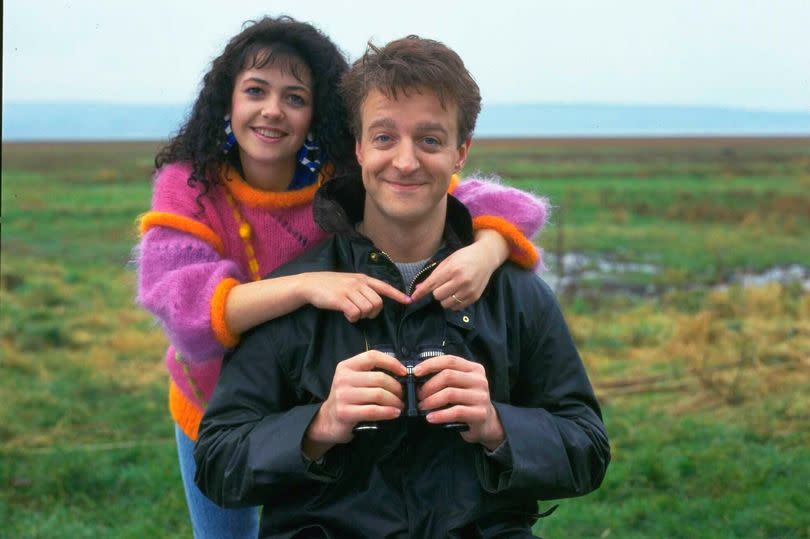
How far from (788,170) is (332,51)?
35.2 metres

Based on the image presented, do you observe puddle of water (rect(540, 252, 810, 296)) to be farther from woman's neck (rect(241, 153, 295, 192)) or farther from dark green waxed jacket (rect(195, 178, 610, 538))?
dark green waxed jacket (rect(195, 178, 610, 538))

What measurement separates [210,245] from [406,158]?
69cm

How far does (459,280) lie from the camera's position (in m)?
2.86

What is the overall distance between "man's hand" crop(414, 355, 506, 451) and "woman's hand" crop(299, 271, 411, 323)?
0.23m

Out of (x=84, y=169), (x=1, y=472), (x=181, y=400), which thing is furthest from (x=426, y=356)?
(x=84, y=169)

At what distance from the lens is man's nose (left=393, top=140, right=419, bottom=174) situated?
2850mm

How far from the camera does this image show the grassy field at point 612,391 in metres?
5.50

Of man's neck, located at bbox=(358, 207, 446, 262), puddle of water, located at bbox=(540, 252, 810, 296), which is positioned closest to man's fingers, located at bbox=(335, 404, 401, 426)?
man's neck, located at bbox=(358, 207, 446, 262)

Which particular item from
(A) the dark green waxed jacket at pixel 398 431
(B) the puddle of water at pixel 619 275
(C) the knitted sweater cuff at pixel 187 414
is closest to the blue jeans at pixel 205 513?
(C) the knitted sweater cuff at pixel 187 414

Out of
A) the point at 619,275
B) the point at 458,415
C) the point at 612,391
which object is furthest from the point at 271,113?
the point at 619,275

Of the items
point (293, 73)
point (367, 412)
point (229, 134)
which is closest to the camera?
point (367, 412)

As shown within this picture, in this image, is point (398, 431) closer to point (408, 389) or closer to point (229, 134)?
point (408, 389)

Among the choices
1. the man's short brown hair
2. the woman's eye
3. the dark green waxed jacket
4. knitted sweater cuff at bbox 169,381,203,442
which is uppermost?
the man's short brown hair

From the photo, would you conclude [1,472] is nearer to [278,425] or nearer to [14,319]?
[278,425]
